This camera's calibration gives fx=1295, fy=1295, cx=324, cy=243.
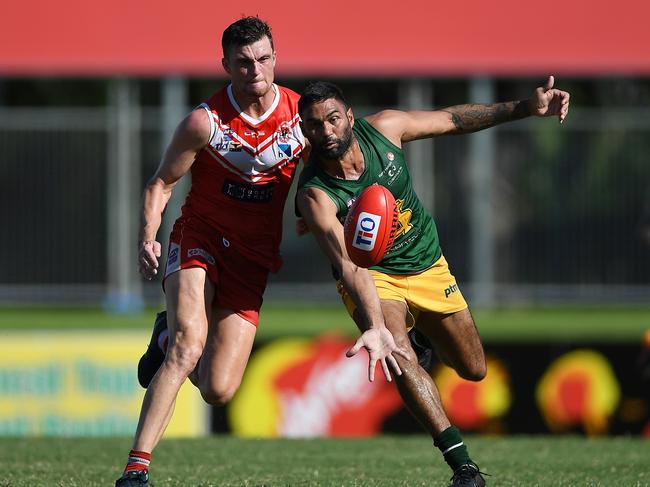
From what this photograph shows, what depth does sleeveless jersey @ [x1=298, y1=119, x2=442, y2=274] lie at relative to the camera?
701cm

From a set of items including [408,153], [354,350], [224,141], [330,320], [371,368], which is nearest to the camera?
[354,350]

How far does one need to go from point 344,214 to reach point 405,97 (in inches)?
437

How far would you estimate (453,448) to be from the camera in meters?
6.71

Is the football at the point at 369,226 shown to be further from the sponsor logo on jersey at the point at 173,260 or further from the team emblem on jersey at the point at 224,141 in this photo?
the sponsor logo on jersey at the point at 173,260

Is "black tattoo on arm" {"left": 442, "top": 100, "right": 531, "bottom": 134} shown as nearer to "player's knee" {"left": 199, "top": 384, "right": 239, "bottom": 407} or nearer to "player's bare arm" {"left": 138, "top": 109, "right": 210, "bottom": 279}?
"player's bare arm" {"left": 138, "top": 109, "right": 210, "bottom": 279}

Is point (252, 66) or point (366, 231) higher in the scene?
point (252, 66)

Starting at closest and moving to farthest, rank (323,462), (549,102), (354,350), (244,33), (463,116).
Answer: (354,350)
(244,33)
(549,102)
(463,116)
(323,462)

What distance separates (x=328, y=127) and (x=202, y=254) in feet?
3.55

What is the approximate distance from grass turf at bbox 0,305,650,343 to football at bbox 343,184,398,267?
7.50 metres

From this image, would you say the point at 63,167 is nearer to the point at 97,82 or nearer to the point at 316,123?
the point at 97,82

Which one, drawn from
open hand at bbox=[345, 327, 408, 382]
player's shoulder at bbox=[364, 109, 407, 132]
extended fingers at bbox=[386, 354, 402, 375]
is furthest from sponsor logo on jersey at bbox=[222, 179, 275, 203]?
extended fingers at bbox=[386, 354, 402, 375]

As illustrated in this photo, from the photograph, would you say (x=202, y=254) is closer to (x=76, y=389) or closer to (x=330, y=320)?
(x=76, y=389)

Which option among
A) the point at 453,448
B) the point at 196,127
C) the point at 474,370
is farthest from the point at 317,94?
the point at 474,370

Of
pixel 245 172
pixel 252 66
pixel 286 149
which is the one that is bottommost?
pixel 245 172
